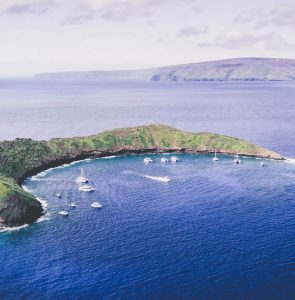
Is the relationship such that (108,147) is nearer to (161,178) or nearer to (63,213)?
(161,178)

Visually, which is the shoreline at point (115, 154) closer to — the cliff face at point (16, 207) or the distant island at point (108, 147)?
the distant island at point (108, 147)

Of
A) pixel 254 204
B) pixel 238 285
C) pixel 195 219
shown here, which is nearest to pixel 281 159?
pixel 254 204

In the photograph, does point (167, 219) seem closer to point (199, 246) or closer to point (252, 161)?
point (199, 246)

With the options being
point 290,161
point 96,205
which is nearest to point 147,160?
point 290,161

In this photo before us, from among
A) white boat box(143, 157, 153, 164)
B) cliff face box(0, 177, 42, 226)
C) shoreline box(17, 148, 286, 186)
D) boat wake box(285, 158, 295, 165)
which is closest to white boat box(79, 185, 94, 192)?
cliff face box(0, 177, 42, 226)

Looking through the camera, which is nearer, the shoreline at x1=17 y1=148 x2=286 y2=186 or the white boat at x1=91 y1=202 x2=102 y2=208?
the white boat at x1=91 y1=202 x2=102 y2=208

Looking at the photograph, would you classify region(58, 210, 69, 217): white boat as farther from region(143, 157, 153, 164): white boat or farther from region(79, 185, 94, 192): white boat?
region(143, 157, 153, 164): white boat
